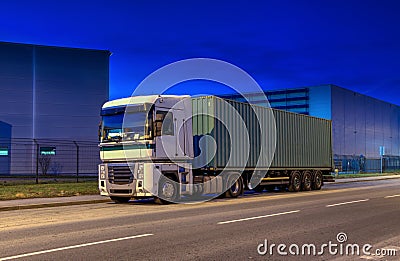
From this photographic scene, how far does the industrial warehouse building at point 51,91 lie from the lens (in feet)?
155

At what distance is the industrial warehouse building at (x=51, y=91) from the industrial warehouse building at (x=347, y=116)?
19949 mm

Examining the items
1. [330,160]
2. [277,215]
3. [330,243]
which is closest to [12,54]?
[330,160]

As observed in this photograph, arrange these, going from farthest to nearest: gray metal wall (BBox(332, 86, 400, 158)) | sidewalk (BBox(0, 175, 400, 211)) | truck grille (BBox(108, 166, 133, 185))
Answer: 1. gray metal wall (BBox(332, 86, 400, 158))
2. truck grille (BBox(108, 166, 133, 185))
3. sidewalk (BBox(0, 175, 400, 211))

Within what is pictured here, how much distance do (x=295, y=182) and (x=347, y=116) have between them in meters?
50.6

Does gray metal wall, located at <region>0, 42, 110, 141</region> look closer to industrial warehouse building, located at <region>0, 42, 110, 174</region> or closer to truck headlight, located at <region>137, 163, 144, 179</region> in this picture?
industrial warehouse building, located at <region>0, 42, 110, 174</region>

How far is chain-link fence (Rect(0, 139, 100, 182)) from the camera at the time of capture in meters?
33.5

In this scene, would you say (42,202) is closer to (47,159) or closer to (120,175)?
(120,175)

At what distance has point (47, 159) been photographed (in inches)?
1547

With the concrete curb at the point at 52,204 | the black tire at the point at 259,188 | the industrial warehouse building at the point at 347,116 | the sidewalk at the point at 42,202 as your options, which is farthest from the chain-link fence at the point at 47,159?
the industrial warehouse building at the point at 347,116

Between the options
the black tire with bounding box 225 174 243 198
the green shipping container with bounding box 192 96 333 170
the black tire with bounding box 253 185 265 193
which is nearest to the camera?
the green shipping container with bounding box 192 96 333 170

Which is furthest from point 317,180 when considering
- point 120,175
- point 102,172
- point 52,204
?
point 52,204

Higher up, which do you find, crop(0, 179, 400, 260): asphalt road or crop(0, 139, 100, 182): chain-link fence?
crop(0, 139, 100, 182): chain-link fence

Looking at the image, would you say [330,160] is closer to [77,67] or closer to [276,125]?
[276,125]

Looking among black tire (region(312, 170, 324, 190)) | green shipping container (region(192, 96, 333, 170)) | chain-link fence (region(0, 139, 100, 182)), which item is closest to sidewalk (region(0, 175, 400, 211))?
green shipping container (region(192, 96, 333, 170))
